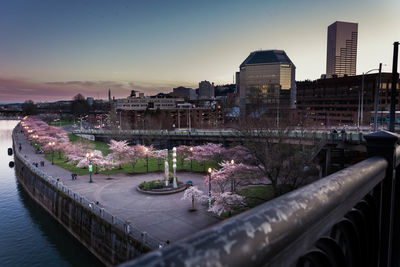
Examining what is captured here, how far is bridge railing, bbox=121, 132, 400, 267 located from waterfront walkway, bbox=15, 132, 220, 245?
16138 mm

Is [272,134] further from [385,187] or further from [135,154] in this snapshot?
[385,187]

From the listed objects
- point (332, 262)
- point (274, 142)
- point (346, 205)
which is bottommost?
point (274, 142)

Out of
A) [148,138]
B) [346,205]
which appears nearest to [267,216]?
[346,205]

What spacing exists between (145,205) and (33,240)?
34.6 ft

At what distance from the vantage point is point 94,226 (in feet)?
71.6

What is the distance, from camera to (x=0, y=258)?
21.4 meters

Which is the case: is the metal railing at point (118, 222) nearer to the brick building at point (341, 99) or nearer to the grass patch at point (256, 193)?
the grass patch at point (256, 193)

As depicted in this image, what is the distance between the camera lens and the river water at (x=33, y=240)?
851 inches

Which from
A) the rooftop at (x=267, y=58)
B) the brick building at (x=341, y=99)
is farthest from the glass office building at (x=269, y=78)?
the brick building at (x=341, y=99)

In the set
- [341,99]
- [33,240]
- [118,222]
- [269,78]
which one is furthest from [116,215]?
[269,78]

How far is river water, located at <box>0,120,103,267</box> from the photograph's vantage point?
21609 mm

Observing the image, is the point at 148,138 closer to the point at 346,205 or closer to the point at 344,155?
the point at 344,155

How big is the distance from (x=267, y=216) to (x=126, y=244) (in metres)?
19.2

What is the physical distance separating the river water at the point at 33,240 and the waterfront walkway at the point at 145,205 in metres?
4.13
